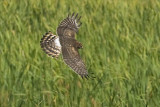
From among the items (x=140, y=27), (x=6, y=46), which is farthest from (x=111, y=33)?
(x=6, y=46)

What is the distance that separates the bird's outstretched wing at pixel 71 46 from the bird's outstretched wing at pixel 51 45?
75mm

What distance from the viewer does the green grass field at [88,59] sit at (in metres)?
4.61

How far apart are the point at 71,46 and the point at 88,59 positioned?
4.43 feet

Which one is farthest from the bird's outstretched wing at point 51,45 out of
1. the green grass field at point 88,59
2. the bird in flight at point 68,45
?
the green grass field at point 88,59

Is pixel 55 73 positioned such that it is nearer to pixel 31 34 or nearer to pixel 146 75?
pixel 146 75

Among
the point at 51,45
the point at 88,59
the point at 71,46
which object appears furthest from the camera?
the point at 88,59

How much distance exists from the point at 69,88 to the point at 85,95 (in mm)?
240

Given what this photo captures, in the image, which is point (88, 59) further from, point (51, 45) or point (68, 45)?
point (68, 45)

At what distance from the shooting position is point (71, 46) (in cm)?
404

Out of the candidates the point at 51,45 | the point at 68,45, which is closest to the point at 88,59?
the point at 51,45

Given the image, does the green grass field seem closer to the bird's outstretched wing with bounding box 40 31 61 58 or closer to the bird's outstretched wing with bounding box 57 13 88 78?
the bird's outstretched wing with bounding box 40 31 61 58

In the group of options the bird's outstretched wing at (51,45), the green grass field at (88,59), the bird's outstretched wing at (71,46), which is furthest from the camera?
the green grass field at (88,59)

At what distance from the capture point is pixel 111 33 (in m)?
6.27

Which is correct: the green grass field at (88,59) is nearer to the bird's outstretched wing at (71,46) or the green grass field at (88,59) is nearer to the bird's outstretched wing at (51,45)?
the bird's outstretched wing at (51,45)
